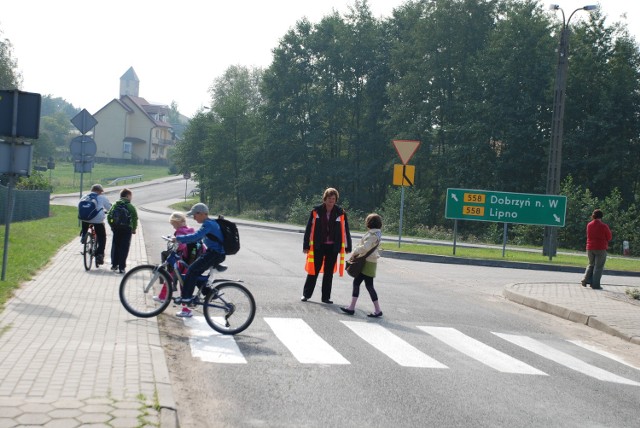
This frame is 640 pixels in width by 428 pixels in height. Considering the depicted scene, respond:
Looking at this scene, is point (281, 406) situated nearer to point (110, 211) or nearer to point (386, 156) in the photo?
point (110, 211)

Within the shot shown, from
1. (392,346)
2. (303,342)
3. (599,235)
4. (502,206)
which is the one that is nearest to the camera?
(303,342)

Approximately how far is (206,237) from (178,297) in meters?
0.90

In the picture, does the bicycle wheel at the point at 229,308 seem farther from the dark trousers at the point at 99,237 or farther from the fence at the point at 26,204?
the fence at the point at 26,204

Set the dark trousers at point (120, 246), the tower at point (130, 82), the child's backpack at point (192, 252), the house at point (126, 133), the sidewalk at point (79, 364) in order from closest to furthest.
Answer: the sidewalk at point (79, 364)
the child's backpack at point (192, 252)
the dark trousers at point (120, 246)
the house at point (126, 133)
the tower at point (130, 82)

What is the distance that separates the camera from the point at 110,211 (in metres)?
15.1

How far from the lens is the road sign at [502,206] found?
84.5ft

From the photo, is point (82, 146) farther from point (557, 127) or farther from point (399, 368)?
point (399, 368)

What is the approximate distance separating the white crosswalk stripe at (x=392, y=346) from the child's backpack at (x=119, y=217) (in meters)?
5.65

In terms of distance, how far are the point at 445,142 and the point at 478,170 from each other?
4.43 m

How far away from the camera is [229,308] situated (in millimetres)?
9586

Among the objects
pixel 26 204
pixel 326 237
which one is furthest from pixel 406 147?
pixel 26 204

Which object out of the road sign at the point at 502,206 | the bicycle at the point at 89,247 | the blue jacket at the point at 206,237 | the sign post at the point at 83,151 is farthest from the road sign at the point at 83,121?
the blue jacket at the point at 206,237

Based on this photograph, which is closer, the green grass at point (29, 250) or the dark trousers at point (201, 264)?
the dark trousers at point (201, 264)

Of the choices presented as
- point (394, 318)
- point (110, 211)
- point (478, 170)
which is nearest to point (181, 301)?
point (394, 318)
